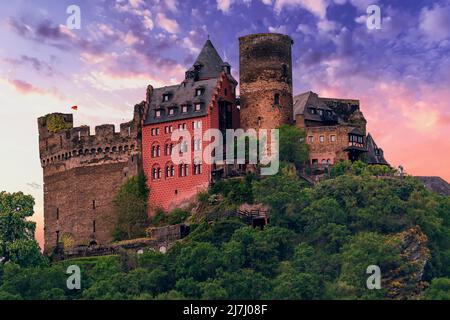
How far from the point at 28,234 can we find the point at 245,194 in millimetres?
16350

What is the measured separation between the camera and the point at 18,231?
10725 centimetres

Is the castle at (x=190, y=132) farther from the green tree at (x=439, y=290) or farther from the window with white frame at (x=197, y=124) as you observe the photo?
the green tree at (x=439, y=290)

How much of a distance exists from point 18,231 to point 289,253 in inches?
824

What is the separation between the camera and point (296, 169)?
11069 centimetres

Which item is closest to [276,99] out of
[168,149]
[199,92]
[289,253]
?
[199,92]

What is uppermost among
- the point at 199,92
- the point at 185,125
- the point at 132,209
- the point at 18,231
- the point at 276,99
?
the point at 199,92

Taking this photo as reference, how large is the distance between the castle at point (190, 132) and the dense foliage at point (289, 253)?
13.0 feet

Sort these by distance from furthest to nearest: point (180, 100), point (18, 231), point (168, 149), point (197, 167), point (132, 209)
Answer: point (180, 100), point (168, 149), point (132, 209), point (197, 167), point (18, 231)

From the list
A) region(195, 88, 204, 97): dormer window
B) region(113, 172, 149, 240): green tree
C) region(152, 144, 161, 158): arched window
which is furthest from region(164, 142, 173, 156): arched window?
region(195, 88, 204, 97): dormer window

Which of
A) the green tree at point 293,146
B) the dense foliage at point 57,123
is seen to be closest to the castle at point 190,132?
the green tree at point 293,146

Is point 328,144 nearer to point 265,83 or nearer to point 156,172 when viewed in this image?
point 265,83

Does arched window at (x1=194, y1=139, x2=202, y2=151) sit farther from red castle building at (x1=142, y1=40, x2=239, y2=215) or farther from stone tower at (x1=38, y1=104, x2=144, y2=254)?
stone tower at (x1=38, y1=104, x2=144, y2=254)
